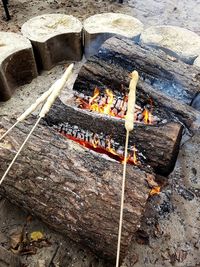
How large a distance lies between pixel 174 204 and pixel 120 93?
A: 1679 millimetres

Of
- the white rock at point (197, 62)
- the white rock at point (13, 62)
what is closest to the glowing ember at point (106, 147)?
the white rock at point (13, 62)

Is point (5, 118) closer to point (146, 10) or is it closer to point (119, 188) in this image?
point (119, 188)

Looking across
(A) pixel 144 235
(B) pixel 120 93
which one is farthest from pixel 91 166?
(B) pixel 120 93

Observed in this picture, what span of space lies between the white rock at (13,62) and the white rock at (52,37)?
200 mm

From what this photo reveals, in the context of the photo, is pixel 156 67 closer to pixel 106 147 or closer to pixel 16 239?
pixel 106 147

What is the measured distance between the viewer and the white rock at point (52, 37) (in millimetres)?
4289

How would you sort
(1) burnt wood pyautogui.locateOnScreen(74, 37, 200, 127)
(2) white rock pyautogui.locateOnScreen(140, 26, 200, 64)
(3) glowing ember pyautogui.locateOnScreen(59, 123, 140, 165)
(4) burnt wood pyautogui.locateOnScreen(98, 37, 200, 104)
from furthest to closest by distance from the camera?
(2) white rock pyautogui.locateOnScreen(140, 26, 200, 64)
(4) burnt wood pyautogui.locateOnScreen(98, 37, 200, 104)
(1) burnt wood pyautogui.locateOnScreen(74, 37, 200, 127)
(3) glowing ember pyautogui.locateOnScreen(59, 123, 140, 165)

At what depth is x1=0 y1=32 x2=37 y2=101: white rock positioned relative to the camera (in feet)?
13.0

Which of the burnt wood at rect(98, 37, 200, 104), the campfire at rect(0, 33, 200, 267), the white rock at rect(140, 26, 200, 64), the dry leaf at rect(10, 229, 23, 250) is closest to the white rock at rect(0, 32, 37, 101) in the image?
the campfire at rect(0, 33, 200, 267)

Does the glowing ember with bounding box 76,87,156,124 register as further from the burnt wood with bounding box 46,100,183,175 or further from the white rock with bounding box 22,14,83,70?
the white rock with bounding box 22,14,83,70

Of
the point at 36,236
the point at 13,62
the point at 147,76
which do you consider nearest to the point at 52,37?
the point at 13,62

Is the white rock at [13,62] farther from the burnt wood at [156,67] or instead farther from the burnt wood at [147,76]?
the burnt wood at [156,67]

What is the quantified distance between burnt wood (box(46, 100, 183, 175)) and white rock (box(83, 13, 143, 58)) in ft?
5.34

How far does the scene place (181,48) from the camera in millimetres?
4145
